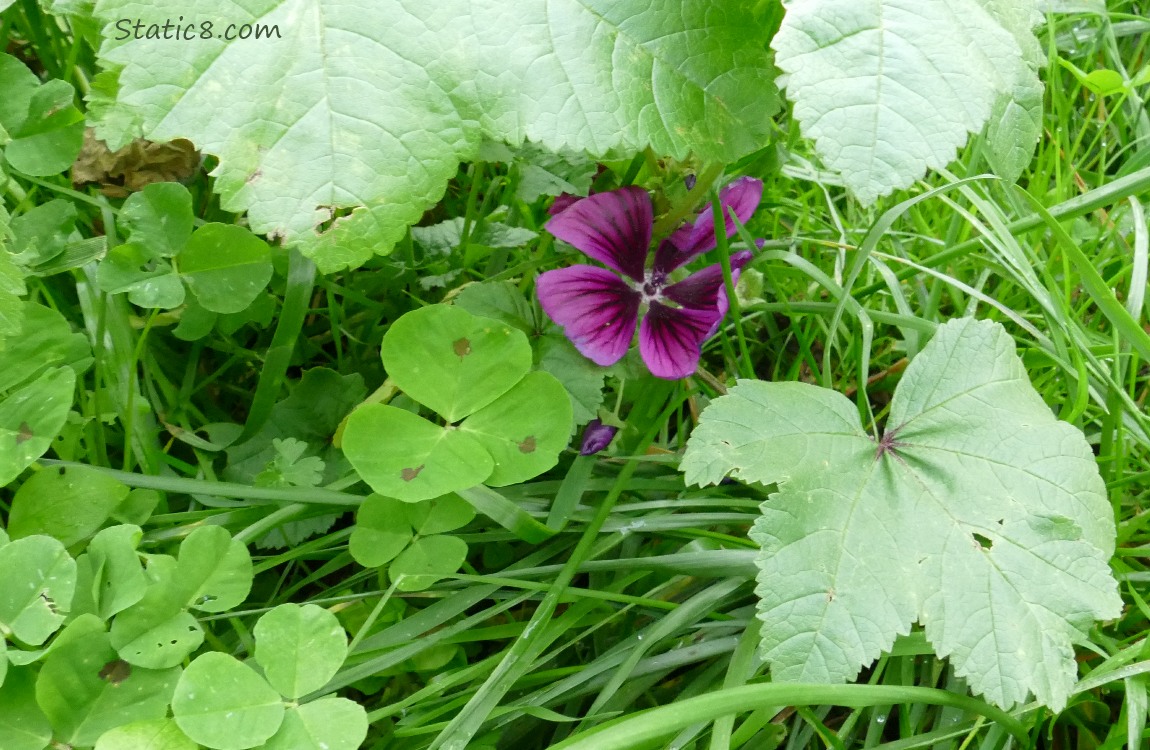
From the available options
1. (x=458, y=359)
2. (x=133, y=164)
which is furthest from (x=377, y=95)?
(x=133, y=164)

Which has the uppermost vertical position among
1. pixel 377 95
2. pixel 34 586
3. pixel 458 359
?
pixel 377 95

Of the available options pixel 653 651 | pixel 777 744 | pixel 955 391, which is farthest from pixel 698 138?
pixel 777 744

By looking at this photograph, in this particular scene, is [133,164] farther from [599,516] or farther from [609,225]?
[599,516]

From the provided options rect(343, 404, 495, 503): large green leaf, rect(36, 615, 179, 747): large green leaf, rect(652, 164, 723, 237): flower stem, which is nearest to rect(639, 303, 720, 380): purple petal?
rect(652, 164, 723, 237): flower stem

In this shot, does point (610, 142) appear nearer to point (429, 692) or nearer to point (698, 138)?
point (698, 138)

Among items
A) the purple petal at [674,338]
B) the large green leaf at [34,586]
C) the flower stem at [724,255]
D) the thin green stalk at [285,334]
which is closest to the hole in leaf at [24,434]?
the large green leaf at [34,586]

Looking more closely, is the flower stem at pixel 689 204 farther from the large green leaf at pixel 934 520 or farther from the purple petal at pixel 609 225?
the large green leaf at pixel 934 520

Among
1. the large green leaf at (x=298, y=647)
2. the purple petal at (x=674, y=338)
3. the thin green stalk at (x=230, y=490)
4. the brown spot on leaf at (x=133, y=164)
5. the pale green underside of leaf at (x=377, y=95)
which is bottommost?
the large green leaf at (x=298, y=647)
